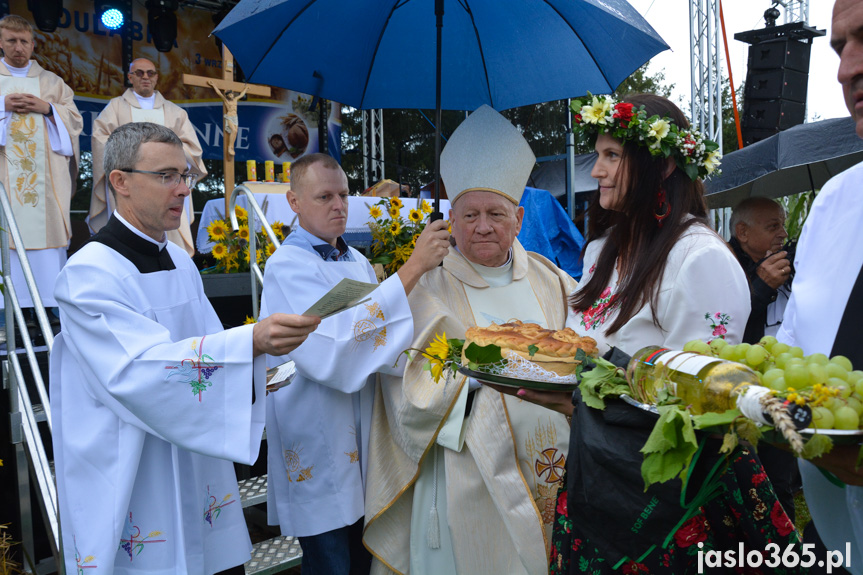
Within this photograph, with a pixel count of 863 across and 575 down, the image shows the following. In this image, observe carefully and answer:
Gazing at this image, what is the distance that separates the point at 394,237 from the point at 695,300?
2896 millimetres

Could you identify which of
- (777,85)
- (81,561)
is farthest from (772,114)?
(81,561)

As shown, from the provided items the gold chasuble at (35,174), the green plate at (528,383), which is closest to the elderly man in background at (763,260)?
the green plate at (528,383)

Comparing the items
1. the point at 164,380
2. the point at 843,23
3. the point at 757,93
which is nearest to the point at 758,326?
the point at 843,23

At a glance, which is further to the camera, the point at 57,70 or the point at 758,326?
the point at 57,70

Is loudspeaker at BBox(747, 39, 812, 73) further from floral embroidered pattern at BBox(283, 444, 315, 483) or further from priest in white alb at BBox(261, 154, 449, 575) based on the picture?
floral embroidered pattern at BBox(283, 444, 315, 483)

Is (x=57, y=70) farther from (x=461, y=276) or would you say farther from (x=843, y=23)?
(x=843, y=23)

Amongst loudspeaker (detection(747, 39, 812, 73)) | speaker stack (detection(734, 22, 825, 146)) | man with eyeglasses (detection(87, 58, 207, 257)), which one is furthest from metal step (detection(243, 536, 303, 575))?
loudspeaker (detection(747, 39, 812, 73))

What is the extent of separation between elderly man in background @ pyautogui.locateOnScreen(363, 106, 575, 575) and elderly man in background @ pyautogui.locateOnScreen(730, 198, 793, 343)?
71.1 inches

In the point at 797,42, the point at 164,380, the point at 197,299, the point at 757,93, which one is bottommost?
the point at 164,380

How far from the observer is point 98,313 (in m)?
2.09

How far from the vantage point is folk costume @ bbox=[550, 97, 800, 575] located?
1.61 meters

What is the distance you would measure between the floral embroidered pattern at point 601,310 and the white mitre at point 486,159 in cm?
93

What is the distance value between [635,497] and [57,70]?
10037mm

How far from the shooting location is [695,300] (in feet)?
6.48
